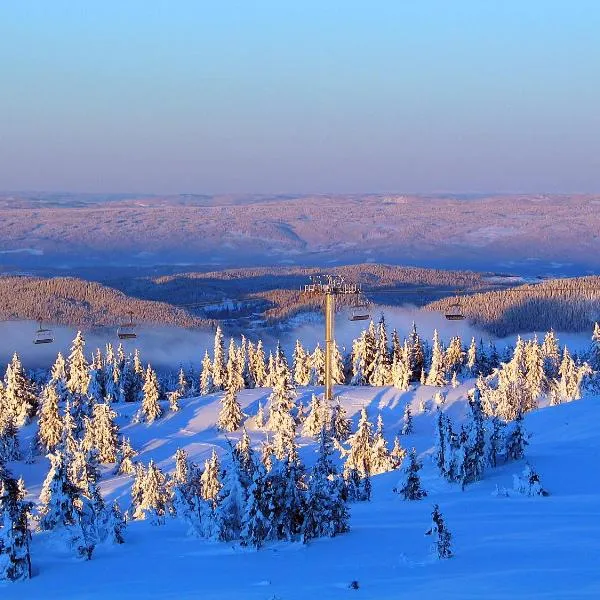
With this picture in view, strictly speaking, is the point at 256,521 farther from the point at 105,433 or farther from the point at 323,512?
the point at 105,433

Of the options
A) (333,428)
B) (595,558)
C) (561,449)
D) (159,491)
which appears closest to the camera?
(595,558)

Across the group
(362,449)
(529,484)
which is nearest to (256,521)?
(529,484)

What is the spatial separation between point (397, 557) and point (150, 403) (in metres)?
65.8

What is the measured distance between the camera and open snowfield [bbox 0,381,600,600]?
626 inches

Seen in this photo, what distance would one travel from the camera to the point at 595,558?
54.3 ft

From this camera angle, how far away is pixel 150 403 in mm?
→ 82000

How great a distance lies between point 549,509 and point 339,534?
205 inches

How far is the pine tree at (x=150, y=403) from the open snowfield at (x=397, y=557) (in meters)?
53.6

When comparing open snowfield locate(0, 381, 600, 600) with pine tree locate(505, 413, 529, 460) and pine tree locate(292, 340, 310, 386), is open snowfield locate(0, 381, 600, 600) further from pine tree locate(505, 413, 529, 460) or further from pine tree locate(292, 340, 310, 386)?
pine tree locate(292, 340, 310, 386)

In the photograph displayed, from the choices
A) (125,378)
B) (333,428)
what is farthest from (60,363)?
(333,428)

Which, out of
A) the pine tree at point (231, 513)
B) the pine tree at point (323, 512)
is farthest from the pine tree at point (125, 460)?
the pine tree at point (323, 512)

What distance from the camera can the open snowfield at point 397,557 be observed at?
15891 millimetres

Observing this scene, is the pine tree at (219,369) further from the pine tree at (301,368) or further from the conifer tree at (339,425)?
the conifer tree at (339,425)

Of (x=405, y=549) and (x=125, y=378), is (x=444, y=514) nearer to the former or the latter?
(x=405, y=549)
